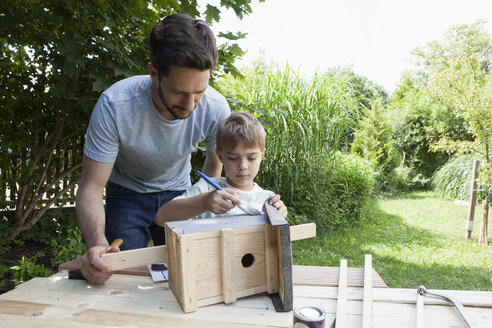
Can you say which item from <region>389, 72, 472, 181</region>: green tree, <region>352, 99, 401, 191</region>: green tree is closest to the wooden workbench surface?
<region>352, 99, 401, 191</region>: green tree

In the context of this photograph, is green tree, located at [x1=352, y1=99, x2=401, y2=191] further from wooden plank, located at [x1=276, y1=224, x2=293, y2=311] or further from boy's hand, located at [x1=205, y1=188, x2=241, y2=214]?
wooden plank, located at [x1=276, y1=224, x2=293, y2=311]

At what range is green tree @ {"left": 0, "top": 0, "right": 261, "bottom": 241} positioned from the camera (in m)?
2.39

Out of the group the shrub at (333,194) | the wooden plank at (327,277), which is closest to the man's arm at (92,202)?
the wooden plank at (327,277)

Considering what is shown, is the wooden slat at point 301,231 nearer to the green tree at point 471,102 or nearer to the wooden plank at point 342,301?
the wooden plank at point 342,301

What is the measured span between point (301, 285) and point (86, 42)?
2.10m

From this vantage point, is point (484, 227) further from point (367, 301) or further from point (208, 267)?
point (208, 267)

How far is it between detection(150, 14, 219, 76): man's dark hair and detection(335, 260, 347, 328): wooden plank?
108 centimetres

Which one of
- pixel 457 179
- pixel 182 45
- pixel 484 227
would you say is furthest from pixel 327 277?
pixel 457 179

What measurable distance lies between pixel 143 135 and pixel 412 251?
5183mm

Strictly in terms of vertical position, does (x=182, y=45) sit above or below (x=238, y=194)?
above

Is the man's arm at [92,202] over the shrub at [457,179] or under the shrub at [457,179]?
over

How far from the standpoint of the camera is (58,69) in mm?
2406

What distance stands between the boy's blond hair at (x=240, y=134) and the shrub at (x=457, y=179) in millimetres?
10169

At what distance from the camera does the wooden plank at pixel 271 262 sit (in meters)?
1.31
